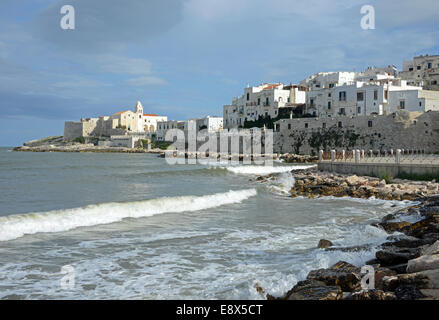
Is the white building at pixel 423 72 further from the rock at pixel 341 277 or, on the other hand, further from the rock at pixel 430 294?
the rock at pixel 430 294

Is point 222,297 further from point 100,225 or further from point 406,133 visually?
point 406,133

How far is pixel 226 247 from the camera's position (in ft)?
29.1

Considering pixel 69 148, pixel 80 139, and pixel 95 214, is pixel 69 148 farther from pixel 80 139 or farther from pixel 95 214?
pixel 95 214

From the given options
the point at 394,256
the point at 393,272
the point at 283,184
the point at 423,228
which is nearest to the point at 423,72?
the point at 283,184

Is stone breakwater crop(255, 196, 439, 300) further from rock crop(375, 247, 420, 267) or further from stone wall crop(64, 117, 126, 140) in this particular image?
stone wall crop(64, 117, 126, 140)

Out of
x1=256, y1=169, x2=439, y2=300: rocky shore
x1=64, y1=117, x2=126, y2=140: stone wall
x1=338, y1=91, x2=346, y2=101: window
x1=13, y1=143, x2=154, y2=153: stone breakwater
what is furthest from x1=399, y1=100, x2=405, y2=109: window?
x1=64, y1=117, x2=126, y2=140: stone wall

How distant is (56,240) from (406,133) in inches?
1648

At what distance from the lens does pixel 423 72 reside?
59969 mm

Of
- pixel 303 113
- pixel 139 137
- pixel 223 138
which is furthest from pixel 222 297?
pixel 139 137

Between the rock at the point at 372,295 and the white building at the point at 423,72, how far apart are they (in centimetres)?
5865

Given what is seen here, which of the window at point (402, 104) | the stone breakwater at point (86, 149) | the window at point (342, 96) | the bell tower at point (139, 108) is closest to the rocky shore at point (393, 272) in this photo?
the window at point (402, 104)

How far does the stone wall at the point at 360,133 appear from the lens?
138 ft

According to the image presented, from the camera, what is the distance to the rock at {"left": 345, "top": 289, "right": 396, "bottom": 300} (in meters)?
4.84
